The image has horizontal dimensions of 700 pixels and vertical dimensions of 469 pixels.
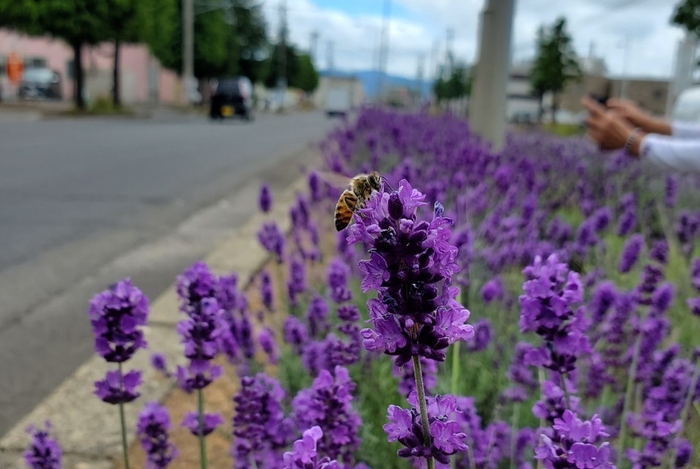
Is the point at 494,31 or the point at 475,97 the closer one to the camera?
the point at 494,31

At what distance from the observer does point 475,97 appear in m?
6.23

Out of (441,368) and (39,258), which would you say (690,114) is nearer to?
(441,368)

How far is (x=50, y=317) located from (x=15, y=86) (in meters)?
35.7

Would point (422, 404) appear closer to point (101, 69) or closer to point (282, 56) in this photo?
point (101, 69)

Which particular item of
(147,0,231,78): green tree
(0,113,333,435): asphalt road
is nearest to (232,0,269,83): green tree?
(147,0,231,78): green tree

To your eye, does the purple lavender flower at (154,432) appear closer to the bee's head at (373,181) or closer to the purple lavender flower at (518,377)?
the bee's head at (373,181)

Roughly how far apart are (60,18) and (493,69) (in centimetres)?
2332

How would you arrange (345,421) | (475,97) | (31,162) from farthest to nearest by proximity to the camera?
(31,162) < (475,97) < (345,421)

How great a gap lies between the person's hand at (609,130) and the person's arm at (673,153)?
0.10 m

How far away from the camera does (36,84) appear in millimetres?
34969

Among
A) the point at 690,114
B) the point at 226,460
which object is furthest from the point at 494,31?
the point at 226,460

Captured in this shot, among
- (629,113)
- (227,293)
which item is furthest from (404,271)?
(629,113)

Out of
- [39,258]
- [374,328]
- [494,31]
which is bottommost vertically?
[39,258]

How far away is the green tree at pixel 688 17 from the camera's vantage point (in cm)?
3169
